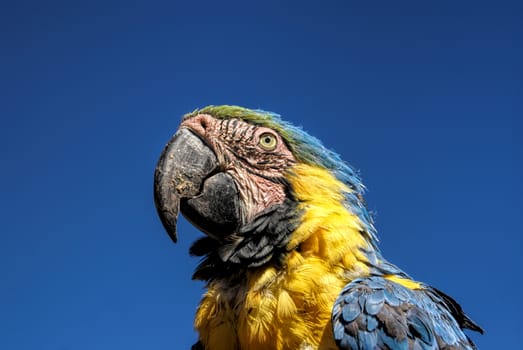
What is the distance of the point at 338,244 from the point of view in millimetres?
3779

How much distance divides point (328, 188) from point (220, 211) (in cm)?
75

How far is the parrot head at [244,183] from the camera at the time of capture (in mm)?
4016

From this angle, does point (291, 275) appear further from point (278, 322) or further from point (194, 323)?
point (194, 323)

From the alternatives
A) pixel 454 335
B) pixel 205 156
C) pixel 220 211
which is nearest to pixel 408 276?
pixel 454 335

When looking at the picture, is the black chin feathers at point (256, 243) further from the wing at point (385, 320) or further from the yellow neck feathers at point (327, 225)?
the wing at point (385, 320)

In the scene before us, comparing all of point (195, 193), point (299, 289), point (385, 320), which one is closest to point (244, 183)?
point (195, 193)

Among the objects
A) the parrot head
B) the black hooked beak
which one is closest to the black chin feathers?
the parrot head

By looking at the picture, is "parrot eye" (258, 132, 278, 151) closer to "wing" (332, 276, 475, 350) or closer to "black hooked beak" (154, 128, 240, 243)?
"black hooked beak" (154, 128, 240, 243)

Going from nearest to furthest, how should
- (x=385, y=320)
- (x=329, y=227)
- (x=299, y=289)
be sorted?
1. (x=385, y=320)
2. (x=299, y=289)
3. (x=329, y=227)

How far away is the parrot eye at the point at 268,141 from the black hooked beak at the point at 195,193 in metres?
0.36

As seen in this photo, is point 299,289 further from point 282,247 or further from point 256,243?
Result: point 256,243

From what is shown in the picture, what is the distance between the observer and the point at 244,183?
4.29m

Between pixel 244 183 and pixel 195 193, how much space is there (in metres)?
0.35

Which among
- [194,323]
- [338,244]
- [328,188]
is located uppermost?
[328,188]
